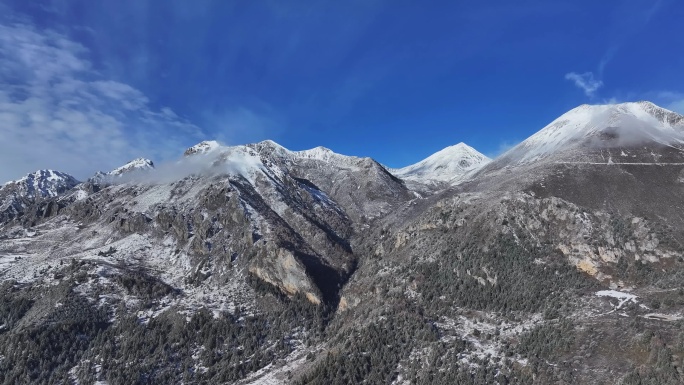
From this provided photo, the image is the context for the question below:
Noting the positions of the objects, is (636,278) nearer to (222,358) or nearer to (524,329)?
(524,329)

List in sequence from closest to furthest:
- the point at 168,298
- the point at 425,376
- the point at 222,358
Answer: the point at 425,376, the point at 222,358, the point at 168,298

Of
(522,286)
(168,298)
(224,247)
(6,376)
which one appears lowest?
(522,286)

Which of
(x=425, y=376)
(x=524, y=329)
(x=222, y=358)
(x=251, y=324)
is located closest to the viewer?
(x=425, y=376)

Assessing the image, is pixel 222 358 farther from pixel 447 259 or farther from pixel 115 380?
pixel 447 259

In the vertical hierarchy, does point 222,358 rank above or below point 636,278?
above

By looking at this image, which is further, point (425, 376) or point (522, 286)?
point (522, 286)

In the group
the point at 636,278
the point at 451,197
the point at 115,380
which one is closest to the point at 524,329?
the point at 636,278

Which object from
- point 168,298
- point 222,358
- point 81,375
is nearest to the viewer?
point 81,375

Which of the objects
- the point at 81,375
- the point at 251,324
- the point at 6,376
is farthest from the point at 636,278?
the point at 6,376

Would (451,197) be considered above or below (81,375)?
above
